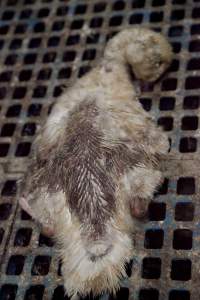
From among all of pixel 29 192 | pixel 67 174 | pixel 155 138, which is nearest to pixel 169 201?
pixel 155 138

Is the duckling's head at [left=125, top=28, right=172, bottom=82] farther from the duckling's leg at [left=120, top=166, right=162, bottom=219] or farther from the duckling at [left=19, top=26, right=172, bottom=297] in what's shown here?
the duckling's leg at [left=120, top=166, right=162, bottom=219]

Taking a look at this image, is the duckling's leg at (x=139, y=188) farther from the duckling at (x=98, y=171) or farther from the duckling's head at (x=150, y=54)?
the duckling's head at (x=150, y=54)

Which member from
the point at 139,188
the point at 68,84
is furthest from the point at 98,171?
the point at 68,84

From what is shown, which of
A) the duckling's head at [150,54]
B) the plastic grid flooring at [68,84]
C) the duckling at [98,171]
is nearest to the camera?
the duckling at [98,171]

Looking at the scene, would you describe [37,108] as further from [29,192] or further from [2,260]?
[2,260]

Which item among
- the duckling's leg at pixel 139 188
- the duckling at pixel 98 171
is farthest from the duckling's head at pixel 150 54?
the duckling's leg at pixel 139 188

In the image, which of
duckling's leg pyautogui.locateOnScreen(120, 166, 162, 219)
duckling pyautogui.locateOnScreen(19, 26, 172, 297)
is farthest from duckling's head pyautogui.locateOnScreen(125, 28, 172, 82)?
duckling's leg pyautogui.locateOnScreen(120, 166, 162, 219)

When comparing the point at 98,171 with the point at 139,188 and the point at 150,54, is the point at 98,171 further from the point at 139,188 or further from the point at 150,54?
the point at 150,54
